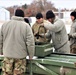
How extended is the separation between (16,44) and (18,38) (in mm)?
99

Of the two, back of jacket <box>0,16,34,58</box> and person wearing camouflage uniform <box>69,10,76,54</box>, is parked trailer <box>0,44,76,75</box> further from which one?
person wearing camouflage uniform <box>69,10,76,54</box>

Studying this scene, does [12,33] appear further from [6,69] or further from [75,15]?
[75,15]

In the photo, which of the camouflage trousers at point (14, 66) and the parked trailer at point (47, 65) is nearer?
the parked trailer at point (47, 65)

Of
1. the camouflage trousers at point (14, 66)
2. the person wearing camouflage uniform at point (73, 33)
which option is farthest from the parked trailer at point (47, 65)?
the person wearing camouflage uniform at point (73, 33)

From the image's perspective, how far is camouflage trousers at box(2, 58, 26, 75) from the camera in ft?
12.2

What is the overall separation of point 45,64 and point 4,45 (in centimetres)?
73

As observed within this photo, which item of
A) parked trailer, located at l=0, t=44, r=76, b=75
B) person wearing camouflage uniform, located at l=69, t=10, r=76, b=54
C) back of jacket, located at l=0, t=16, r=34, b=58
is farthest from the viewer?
person wearing camouflage uniform, located at l=69, t=10, r=76, b=54

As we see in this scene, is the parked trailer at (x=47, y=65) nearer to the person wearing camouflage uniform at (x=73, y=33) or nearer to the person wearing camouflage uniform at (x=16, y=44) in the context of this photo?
the person wearing camouflage uniform at (x=16, y=44)

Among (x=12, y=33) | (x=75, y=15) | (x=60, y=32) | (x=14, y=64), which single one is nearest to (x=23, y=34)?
(x=12, y=33)

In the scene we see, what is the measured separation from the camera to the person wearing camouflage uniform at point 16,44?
365 centimetres

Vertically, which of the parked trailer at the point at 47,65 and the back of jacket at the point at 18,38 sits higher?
the back of jacket at the point at 18,38

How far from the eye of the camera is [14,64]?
3.78m

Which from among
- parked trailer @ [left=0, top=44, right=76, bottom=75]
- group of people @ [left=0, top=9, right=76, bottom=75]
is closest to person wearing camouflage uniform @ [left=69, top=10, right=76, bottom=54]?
parked trailer @ [left=0, top=44, right=76, bottom=75]

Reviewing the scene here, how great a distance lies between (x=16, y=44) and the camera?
366cm
